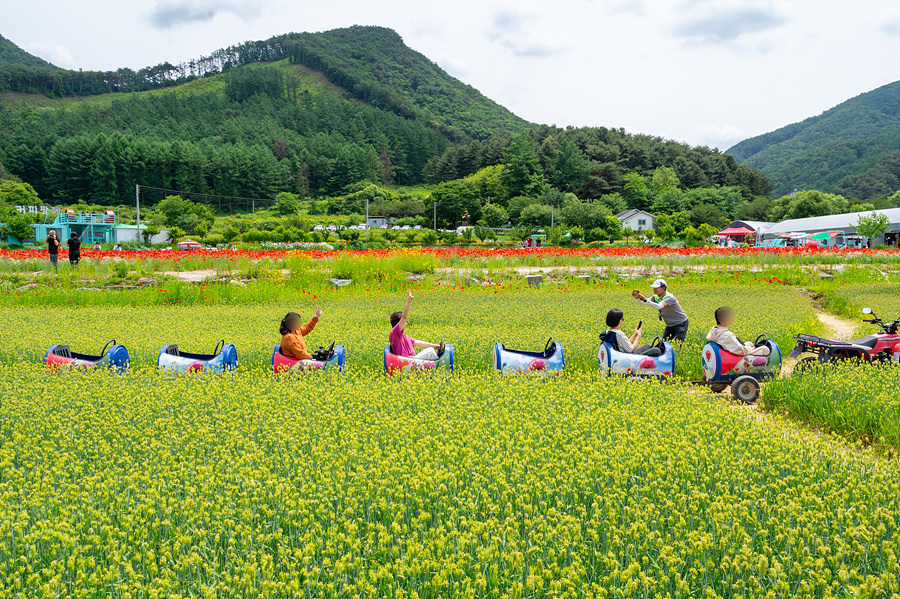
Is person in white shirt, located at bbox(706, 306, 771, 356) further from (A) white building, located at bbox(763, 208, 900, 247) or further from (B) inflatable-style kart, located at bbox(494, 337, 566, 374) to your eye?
Answer: (A) white building, located at bbox(763, 208, 900, 247)

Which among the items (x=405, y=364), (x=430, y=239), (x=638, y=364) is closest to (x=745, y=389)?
(x=638, y=364)

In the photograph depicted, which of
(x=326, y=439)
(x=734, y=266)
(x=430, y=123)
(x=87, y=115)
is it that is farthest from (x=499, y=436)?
(x=430, y=123)

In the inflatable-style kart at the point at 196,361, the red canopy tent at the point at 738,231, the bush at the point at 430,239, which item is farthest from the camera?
the red canopy tent at the point at 738,231

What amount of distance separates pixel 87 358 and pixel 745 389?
8.75 meters

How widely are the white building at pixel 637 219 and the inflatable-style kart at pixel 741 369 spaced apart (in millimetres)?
71687

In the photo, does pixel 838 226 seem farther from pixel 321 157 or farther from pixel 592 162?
pixel 321 157

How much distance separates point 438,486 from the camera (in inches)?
146

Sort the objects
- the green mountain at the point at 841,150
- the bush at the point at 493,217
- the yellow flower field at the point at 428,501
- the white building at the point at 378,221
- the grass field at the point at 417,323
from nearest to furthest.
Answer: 1. the yellow flower field at the point at 428,501
2. the grass field at the point at 417,323
3. the bush at the point at 493,217
4. the white building at the point at 378,221
5. the green mountain at the point at 841,150

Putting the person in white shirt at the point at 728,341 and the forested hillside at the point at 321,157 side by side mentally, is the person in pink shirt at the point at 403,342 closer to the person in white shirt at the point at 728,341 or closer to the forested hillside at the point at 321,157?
the person in white shirt at the point at 728,341

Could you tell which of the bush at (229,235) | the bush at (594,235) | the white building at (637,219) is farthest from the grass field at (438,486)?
the white building at (637,219)

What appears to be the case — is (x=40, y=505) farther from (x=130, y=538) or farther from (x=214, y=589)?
(x=214, y=589)

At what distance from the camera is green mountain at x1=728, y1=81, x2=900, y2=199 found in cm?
10700

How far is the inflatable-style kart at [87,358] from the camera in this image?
7.35m

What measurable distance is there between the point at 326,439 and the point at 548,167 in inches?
3506
